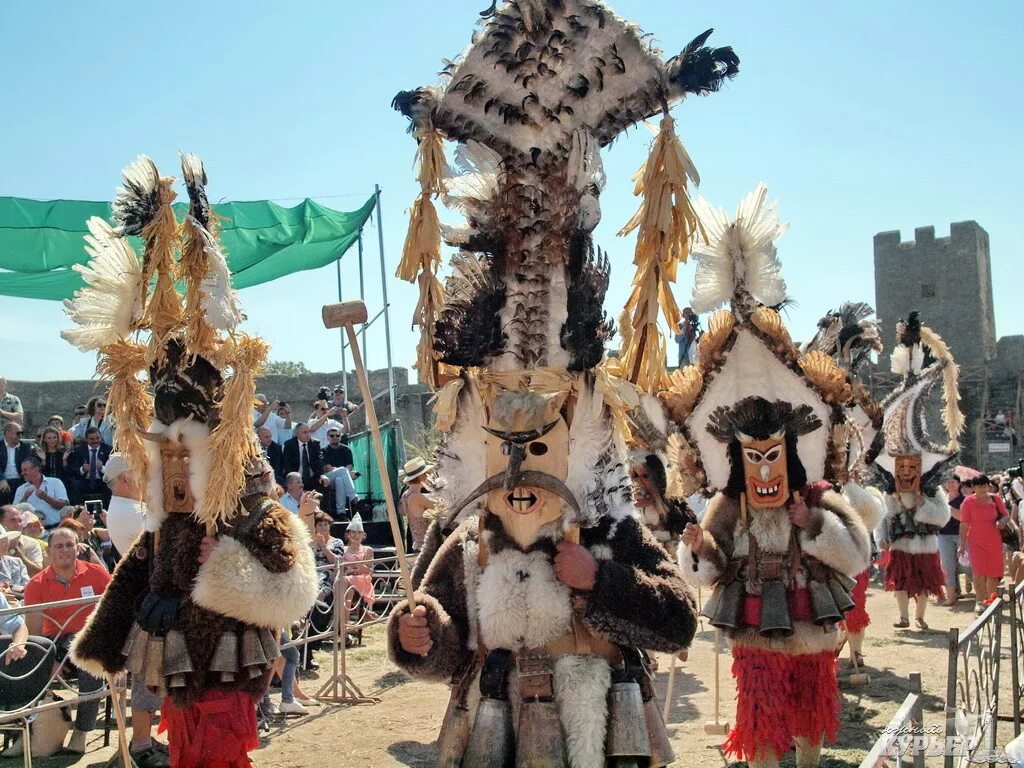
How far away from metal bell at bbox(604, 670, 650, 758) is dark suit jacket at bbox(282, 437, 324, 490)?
8010 millimetres

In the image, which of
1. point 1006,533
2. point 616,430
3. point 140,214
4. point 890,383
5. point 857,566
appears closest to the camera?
point 616,430

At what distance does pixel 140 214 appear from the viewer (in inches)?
191

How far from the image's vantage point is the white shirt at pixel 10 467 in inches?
384

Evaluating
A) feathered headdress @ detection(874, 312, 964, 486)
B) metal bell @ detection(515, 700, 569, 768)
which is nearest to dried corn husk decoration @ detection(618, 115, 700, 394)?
metal bell @ detection(515, 700, 569, 768)

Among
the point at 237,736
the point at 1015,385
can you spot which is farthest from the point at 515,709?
the point at 1015,385

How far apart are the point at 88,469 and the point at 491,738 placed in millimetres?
7951

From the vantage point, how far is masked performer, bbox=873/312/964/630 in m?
10.2

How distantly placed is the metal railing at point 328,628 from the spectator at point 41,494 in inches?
100

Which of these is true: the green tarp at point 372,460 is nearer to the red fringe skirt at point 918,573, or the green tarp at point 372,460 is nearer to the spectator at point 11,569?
the spectator at point 11,569

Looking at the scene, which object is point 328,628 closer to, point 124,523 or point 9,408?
point 124,523

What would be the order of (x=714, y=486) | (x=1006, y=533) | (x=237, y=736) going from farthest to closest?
(x=1006, y=533)
(x=714, y=486)
(x=237, y=736)

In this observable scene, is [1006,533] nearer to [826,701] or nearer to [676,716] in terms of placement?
[676,716]

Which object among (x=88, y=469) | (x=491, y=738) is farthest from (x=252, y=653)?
(x=88, y=469)

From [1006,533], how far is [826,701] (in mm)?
8033
